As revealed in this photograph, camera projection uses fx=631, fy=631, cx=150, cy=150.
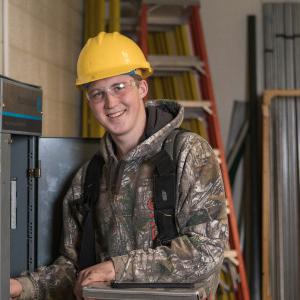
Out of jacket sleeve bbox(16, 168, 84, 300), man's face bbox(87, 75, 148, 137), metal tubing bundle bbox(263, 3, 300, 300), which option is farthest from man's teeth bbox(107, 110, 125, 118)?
metal tubing bundle bbox(263, 3, 300, 300)

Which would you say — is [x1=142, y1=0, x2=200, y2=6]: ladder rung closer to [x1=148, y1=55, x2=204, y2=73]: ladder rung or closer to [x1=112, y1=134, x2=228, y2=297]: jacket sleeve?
[x1=148, y1=55, x2=204, y2=73]: ladder rung

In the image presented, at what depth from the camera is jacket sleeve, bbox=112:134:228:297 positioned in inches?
69.7

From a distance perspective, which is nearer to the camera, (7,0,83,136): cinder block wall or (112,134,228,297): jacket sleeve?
(112,134,228,297): jacket sleeve

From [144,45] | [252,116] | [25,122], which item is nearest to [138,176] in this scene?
[25,122]

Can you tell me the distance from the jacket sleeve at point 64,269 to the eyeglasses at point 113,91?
354 mm

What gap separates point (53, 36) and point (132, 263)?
1.73 m

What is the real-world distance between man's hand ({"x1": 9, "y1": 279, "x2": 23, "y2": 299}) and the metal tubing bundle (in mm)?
2286

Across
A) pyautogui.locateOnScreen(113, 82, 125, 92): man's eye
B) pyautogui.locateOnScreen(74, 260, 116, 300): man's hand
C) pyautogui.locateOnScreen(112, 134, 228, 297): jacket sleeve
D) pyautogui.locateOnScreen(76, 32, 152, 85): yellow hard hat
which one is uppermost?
pyautogui.locateOnScreen(76, 32, 152, 85): yellow hard hat

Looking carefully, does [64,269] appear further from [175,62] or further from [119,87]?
[175,62]

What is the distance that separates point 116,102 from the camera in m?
1.90

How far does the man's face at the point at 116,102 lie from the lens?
1.90 m

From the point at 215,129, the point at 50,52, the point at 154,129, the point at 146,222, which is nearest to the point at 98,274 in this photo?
the point at 146,222

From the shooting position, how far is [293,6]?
4160 mm

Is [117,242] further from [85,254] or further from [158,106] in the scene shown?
[158,106]
